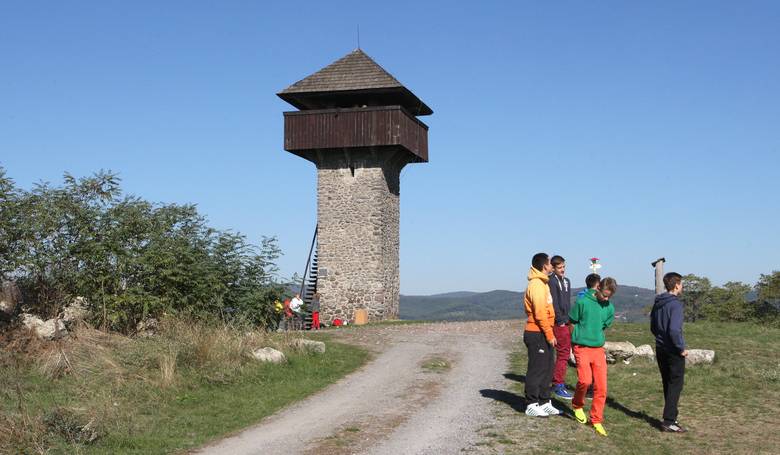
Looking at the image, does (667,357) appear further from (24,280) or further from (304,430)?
(24,280)

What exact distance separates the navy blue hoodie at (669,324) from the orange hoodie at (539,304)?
1219 millimetres

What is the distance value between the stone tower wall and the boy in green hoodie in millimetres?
20944

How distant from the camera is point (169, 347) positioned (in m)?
13.2

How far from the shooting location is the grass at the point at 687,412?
8539mm

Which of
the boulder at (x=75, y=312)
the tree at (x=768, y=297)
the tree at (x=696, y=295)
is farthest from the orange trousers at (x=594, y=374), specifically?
the tree at (x=696, y=295)

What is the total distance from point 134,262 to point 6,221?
273cm

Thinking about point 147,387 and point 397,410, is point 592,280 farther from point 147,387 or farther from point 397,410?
point 147,387

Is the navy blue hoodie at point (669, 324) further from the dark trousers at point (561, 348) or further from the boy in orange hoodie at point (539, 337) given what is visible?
the dark trousers at point (561, 348)

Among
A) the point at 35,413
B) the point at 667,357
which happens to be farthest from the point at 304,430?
the point at 667,357

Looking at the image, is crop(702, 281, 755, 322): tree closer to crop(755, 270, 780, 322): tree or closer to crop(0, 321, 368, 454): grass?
crop(755, 270, 780, 322): tree

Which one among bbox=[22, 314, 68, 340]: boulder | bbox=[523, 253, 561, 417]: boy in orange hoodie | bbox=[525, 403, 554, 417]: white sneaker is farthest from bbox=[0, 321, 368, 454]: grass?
bbox=[523, 253, 561, 417]: boy in orange hoodie

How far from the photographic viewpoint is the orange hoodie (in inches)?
373

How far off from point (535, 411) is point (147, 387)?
576 centimetres

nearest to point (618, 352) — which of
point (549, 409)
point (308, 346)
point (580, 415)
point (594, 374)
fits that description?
point (549, 409)
